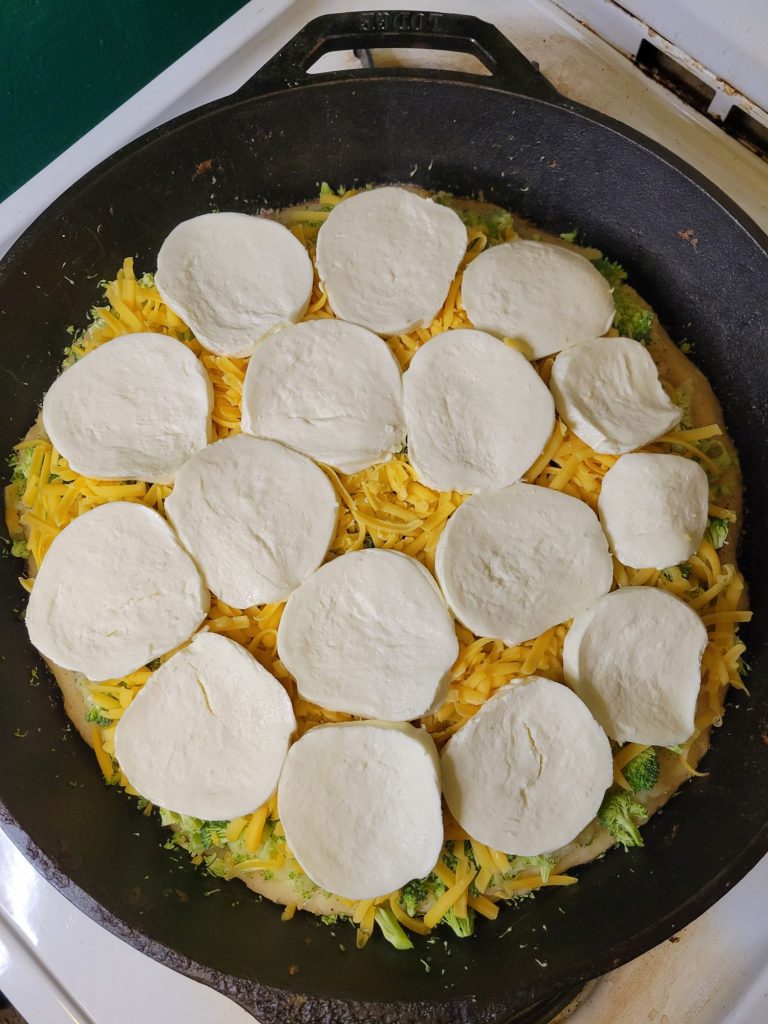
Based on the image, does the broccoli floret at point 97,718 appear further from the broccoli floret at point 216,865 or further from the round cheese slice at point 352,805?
the round cheese slice at point 352,805

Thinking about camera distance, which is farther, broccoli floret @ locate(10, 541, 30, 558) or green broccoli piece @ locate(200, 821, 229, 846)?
broccoli floret @ locate(10, 541, 30, 558)

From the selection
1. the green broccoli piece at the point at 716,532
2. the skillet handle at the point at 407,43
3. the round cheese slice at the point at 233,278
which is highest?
the skillet handle at the point at 407,43

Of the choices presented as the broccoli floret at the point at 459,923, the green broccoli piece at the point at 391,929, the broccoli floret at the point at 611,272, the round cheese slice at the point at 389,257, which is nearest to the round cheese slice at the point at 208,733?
the green broccoli piece at the point at 391,929

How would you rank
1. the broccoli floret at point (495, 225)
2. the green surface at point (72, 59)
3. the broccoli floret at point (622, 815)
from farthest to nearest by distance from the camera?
the green surface at point (72, 59) → the broccoli floret at point (495, 225) → the broccoli floret at point (622, 815)

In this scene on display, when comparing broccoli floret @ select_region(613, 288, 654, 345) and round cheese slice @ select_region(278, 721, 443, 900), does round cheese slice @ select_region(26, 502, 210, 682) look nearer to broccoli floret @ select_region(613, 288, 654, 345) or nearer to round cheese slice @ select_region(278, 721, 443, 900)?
round cheese slice @ select_region(278, 721, 443, 900)

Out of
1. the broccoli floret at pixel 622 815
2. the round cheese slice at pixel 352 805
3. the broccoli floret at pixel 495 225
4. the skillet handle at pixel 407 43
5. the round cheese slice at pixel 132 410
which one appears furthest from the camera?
the broccoli floret at pixel 495 225

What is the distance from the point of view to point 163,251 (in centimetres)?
207

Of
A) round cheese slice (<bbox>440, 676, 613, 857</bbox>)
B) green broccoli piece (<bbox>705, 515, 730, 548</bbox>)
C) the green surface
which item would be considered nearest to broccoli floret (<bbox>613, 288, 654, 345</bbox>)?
green broccoli piece (<bbox>705, 515, 730, 548</bbox>)

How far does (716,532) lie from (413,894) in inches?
46.1

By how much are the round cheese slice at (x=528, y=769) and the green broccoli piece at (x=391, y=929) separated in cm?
30

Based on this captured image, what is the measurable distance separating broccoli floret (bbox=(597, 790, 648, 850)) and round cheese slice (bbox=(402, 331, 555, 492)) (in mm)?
812

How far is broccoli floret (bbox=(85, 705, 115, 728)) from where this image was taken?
1985 mm

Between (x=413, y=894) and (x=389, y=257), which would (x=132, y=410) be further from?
(x=413, y=894)

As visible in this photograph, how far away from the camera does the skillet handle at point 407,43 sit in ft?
6.82
